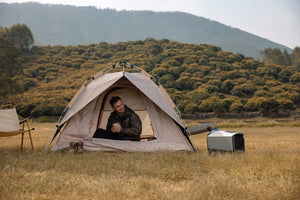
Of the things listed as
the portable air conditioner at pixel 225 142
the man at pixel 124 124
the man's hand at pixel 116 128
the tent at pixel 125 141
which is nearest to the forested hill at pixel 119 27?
the tent at pixel 125 141

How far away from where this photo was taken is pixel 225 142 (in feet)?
14.3

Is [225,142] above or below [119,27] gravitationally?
below

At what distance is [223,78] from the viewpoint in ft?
76.0

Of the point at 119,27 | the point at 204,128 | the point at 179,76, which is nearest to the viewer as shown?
the point at 204,128

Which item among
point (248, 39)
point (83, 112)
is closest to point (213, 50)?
point (83, 112)

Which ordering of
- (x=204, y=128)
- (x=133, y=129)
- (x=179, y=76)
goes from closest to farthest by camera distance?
1. (x=133, y=129)
2. (x=204, y=128)
3. (x=179, y=76)

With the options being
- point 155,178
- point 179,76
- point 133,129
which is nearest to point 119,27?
point 179,76

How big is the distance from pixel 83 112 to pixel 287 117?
14.9 meters

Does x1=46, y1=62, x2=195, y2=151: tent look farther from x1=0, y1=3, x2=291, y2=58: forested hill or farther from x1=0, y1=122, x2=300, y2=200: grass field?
x1=0, y1=3, x2=291, y2=58: forested hill

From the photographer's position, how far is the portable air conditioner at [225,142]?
4.29 meters

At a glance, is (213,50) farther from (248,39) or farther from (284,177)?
(248,39)

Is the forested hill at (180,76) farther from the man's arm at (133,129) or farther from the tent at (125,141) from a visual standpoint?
the man's arm at (133,129)

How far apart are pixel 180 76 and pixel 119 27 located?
103m

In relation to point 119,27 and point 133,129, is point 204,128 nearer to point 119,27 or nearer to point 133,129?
point 133,129
